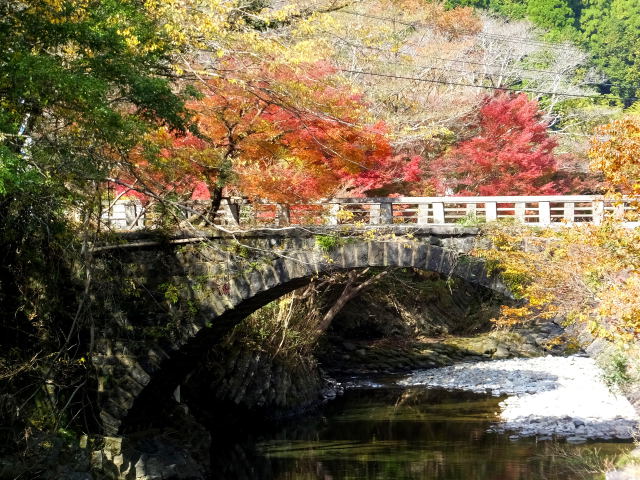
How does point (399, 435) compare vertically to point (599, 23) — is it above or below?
below

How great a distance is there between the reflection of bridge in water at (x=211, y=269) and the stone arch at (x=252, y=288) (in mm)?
15

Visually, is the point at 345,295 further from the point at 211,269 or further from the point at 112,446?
the point at 112,446

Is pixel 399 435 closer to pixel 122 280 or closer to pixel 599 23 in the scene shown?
pixel 122 280

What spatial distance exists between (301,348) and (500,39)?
57.0 feet

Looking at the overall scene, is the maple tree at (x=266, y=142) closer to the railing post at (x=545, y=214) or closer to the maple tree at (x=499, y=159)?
the railing post at (x=545, y=214)

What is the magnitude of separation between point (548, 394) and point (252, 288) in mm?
7863

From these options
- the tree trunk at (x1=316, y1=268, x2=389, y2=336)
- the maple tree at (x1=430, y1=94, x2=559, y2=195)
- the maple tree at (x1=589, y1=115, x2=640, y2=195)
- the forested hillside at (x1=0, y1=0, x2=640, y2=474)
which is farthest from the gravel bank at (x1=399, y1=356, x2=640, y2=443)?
the maple tree at (x1=589, y1=115, x2=640, y2=195)

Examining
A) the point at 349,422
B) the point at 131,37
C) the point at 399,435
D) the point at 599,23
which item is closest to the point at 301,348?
the point at 349,422

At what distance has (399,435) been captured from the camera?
1595 centimetres

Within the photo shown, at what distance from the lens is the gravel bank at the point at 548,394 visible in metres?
15.4

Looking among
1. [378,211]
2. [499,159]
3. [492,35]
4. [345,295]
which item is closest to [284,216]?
[378,211]

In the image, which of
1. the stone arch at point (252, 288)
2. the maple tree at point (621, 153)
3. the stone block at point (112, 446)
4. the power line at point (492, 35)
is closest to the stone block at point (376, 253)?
the stone arch at point (252, 288)

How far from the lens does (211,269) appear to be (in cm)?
1363

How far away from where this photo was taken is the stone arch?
13344 mm
